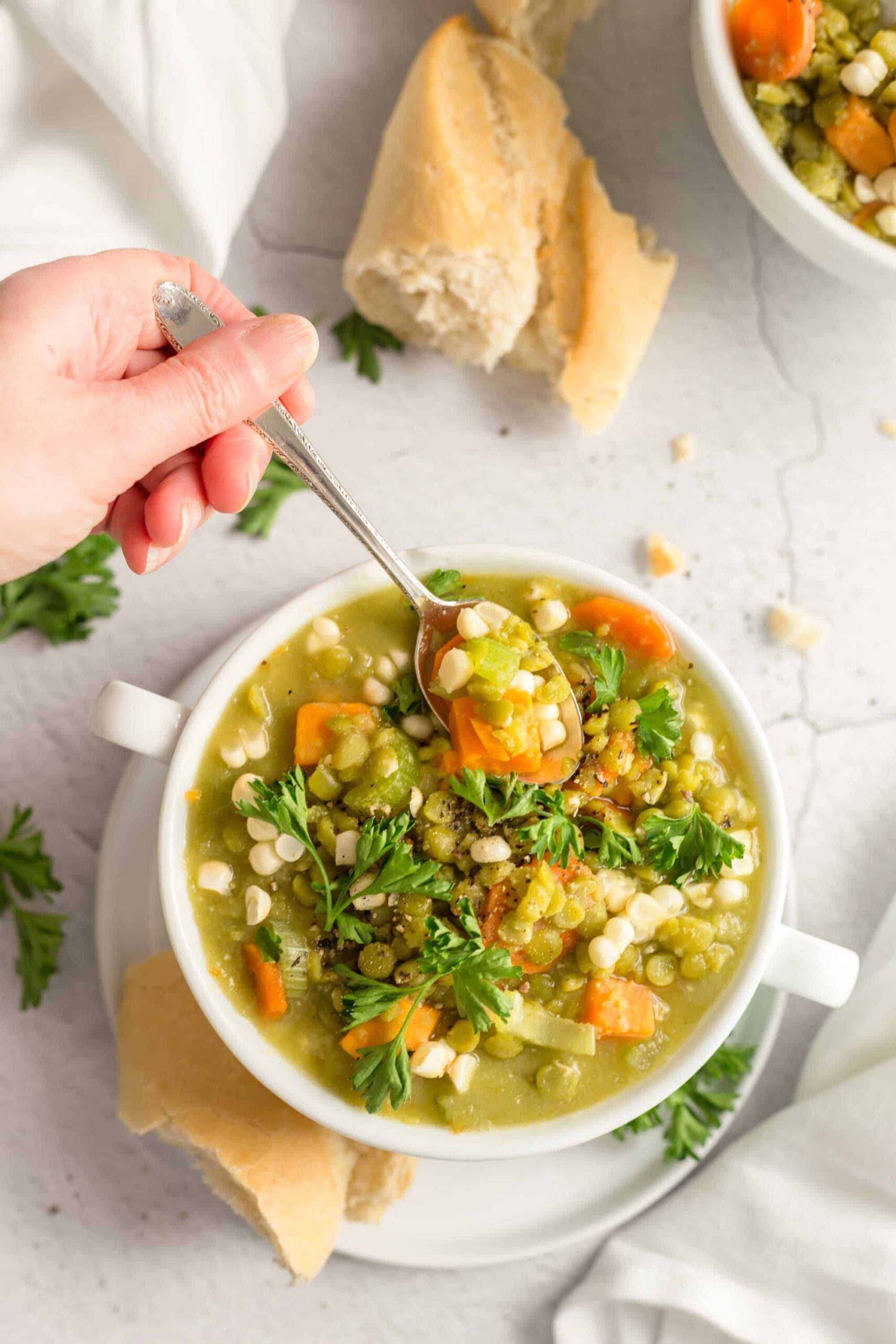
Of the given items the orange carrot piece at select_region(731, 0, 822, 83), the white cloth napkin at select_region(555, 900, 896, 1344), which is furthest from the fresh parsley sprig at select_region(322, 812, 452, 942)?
the orange carrot piece at select_region(731, 0, 822, 83)

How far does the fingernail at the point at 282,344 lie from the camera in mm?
2100

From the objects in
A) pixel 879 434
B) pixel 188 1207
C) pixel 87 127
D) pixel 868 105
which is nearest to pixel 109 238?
pixel 87 127

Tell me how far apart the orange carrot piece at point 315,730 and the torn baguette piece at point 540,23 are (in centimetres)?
169

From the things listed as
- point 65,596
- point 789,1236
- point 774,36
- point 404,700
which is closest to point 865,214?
point 774,36

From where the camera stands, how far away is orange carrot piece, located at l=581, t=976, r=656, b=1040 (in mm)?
2178

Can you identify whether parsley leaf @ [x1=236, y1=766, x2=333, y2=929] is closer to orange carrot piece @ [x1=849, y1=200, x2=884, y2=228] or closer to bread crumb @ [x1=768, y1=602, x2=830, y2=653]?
bread crumb @ [x1=768, y1=602, x2=830, y2=653]

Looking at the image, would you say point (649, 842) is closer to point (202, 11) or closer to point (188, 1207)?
point (188, 1207)

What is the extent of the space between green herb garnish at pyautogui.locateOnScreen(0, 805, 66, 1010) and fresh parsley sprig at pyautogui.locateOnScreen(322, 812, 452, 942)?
0.98 m

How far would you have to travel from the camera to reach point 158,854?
2176mm

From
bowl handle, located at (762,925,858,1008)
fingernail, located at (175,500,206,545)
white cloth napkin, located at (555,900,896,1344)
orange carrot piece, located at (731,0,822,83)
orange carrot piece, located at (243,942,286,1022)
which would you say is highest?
orange carrot piece, located at (731,0,822,83)

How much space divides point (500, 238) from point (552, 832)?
140 centimetres

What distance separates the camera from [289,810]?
210 centimetres

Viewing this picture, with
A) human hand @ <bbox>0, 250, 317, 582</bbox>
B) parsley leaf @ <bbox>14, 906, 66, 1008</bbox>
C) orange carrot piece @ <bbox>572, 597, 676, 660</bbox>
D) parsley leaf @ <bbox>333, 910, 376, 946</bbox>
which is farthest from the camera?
parsley leaf @ <bbox>14, 906, 66, 1008</bbox>

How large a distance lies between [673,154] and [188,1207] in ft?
9.37
